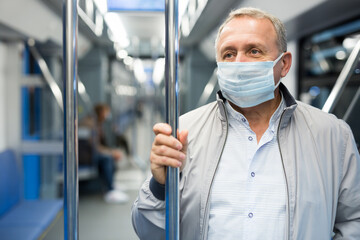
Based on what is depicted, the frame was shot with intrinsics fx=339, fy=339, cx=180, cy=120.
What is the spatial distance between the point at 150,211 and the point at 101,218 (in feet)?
10.8

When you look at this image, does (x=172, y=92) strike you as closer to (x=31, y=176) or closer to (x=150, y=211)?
(x=150, y=211)

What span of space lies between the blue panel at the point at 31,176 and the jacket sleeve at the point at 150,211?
3.85 meters

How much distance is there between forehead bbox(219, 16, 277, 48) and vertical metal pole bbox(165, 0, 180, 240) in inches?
14.7

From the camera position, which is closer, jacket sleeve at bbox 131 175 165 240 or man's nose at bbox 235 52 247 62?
jacket sleeve at bbox 131 175 165 240

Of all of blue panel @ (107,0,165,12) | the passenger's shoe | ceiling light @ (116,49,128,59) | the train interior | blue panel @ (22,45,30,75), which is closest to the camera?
the train interior

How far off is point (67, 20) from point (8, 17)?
2.66m

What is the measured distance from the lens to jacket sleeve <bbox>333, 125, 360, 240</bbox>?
1.01 m

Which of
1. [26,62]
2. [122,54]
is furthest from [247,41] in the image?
[122,54]

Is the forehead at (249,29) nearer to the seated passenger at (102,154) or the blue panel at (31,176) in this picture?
the seated passenger at (102,154)

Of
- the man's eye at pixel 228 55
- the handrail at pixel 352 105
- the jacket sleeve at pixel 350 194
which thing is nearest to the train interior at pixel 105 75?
the handrail at pixel 352 105

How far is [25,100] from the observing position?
4.30m

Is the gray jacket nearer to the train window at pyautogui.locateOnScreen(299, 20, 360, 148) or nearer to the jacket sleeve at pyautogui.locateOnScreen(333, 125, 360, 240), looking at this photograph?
the jacket sleeve at pyautogui.locateOnScreen(333, 125, 360, 240)

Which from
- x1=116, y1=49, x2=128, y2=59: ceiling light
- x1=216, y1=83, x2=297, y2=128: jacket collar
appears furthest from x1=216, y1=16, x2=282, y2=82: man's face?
x1=116, y1=49, x2=128, y2=59: ceiling light

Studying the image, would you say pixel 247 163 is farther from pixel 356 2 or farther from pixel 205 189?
pixel 356 2
